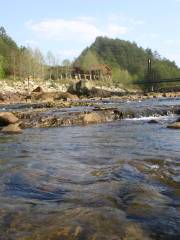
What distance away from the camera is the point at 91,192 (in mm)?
6902

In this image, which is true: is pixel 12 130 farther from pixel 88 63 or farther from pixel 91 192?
pixel 88 63

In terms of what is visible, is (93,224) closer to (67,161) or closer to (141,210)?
(141,210)

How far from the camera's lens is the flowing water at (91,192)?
16.9ft

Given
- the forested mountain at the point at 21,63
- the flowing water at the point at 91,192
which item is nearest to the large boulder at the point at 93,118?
the flowing water at the point at 91,192

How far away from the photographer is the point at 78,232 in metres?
5.10

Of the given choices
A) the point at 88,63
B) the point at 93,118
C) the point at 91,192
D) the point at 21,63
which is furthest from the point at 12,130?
the point at 88,63

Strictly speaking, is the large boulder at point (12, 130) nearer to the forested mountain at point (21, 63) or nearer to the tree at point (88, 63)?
the forested mountain at point (21, 63)

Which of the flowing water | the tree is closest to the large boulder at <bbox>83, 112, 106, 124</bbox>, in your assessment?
the flowing water

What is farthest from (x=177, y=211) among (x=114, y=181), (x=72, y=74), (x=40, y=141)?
(x=72, y=74)

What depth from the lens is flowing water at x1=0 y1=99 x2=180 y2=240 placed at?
5.16 metres

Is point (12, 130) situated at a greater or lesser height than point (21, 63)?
lesser

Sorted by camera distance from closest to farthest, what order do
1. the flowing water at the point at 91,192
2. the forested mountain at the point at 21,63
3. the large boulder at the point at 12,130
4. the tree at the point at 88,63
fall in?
the flowing water at the point at 91,192
the large boulder at the point at 12,130
the forested mountain at the point at 21,63
the tree at the point at 88,63

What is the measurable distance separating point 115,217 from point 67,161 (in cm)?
451

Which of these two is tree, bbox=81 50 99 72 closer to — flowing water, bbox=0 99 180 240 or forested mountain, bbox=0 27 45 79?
forested mountain, bbox=0 27 45 79
